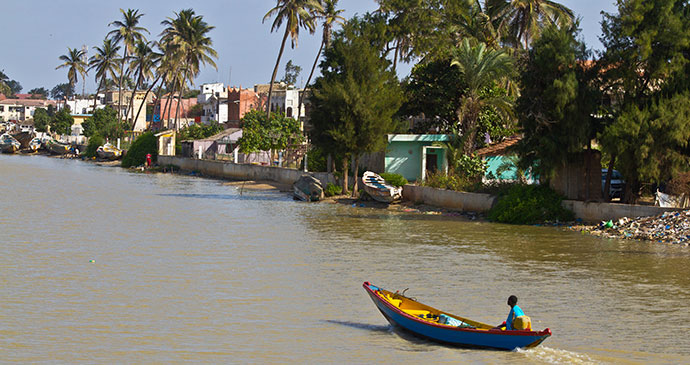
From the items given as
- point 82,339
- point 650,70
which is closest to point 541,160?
point 650,70

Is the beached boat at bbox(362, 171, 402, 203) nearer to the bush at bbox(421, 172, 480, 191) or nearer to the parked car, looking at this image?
the bush at bbox(421, 172, 480, 191)

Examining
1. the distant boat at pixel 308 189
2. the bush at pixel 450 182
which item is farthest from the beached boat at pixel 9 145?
the bush at pixel 450 182

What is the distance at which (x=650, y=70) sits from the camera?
1099 inches

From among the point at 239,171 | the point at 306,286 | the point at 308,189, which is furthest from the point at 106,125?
the point at 306,286

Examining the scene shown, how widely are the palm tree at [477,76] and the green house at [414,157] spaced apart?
1.85 metres

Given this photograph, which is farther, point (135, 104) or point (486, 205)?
point (135, 104)

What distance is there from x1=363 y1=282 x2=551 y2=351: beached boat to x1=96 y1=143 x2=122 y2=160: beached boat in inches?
2985

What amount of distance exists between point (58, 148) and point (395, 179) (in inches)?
2913

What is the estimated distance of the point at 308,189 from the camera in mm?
41375

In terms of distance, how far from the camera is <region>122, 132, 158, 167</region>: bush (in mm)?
75688

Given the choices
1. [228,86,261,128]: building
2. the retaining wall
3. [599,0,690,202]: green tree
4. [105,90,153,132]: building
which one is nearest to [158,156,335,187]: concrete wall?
the retaining wall

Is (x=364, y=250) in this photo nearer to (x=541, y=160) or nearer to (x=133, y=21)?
(x=541, y=160)

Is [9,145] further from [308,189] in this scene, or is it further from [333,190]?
[333,190]

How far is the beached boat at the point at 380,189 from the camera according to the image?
122 ft
